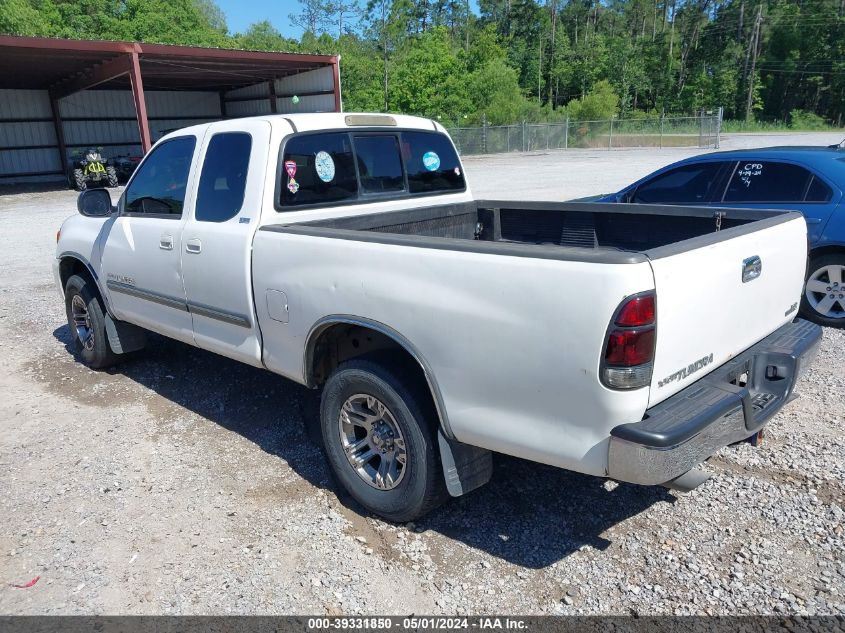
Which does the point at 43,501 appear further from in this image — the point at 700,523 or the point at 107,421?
the point at 700,523

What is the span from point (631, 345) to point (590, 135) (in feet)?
154

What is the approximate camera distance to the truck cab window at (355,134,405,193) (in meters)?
4.49

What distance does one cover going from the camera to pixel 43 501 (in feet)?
12.6

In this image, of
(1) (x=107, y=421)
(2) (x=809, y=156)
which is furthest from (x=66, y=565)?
Answer: (2) (x=809, y=156)

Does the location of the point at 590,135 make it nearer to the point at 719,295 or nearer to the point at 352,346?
the point at 352,346

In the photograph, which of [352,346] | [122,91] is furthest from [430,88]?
[352,346]

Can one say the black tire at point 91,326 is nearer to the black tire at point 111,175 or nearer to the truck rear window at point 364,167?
the truck rear window at point 364,167

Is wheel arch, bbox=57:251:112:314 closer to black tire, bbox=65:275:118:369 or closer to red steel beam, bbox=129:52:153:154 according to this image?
black tire, bbox=65:275:118:369

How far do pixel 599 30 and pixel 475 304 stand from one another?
10989 centimetres

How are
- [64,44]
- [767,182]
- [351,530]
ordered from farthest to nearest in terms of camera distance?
1. [64,44]
2. [767,182]
3. [351,530]

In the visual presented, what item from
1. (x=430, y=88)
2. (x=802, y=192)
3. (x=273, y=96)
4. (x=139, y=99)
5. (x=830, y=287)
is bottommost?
(x=830, y=287)

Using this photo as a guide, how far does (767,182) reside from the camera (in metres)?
6.59

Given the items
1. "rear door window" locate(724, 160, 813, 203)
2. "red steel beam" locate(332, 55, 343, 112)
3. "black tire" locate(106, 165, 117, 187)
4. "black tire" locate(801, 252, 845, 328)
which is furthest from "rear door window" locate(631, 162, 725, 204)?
"black tire" locate(106, 165, 117, 187)

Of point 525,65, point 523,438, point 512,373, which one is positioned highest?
point 525,65
